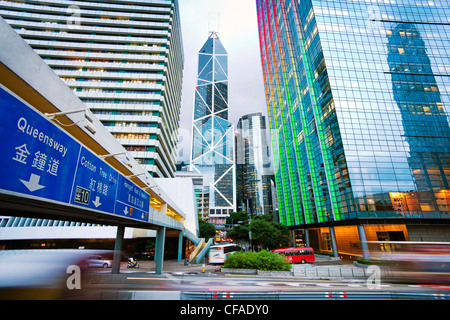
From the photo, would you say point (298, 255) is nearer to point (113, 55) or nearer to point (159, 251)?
point (159, 251)

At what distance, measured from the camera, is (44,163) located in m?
3.70

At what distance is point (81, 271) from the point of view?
12.3 ft

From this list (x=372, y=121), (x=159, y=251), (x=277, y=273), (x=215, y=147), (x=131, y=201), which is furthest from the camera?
(x=215, y=147)

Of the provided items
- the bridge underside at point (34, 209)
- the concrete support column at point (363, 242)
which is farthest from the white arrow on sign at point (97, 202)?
the concrete support column at point (363, 242)

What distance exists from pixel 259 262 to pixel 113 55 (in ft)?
187

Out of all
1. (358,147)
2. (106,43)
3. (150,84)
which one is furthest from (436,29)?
(106,43)

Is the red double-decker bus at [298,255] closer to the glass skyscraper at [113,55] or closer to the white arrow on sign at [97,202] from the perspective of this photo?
the white arrow on sign at [97,202]

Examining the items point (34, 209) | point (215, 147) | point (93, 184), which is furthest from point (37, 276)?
point (215, 147)

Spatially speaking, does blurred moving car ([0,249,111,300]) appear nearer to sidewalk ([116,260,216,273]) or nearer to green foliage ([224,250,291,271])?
sidewalk ([116,260,216,273])

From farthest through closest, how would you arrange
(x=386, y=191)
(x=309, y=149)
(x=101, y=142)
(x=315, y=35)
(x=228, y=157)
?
(x=228, y=157)
(x=309, y=149)
(x=315, y=35)
(x=386, y=191)
(x=101, y=142)

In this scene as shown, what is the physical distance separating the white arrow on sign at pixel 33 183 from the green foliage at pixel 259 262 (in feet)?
62.6

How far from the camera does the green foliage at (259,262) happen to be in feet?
60.5
